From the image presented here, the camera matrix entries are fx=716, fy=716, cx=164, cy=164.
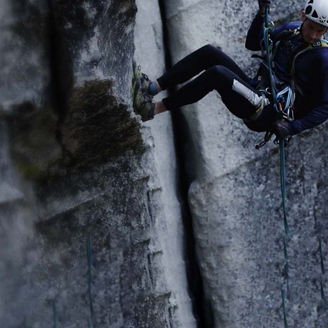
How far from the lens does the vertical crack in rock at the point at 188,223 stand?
16.7ft

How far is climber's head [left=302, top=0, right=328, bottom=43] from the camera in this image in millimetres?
3953

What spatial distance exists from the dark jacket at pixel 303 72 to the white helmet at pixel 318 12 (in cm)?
16

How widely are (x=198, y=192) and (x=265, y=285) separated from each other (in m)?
0.86

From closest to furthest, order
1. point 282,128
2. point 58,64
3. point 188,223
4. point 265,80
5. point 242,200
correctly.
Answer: point 58,64 < point 282,128 < point 265,80 < point 242,200 < point 188,223

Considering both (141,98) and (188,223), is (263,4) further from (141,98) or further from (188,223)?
(188,223)

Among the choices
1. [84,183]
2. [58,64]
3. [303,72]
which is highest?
[303,72]

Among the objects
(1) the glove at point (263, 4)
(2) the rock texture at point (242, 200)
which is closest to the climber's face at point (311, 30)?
(1) the glove at point (263, 4)

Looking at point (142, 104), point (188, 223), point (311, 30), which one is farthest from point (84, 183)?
point (311, 30)

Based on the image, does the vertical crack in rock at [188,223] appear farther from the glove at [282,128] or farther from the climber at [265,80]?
the glove at [282,128]

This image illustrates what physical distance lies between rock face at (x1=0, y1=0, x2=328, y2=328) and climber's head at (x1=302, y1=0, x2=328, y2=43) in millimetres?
912

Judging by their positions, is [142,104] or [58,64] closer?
[58,64]

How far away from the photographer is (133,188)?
14.5ft

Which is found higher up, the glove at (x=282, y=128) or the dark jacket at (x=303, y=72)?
the dark jacket at (x=303, y=72)

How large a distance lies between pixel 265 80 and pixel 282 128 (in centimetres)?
34
